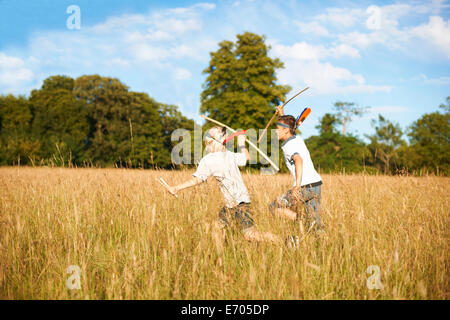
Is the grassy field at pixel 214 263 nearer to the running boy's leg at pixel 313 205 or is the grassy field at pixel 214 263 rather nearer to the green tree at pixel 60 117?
the running boy's leg at pixel 313 205

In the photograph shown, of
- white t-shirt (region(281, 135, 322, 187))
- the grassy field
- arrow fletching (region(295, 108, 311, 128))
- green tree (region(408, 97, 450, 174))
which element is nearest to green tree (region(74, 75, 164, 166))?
arrow fletching (region(295, 108, 311, 128))

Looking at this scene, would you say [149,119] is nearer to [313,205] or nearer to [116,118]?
[116,118]

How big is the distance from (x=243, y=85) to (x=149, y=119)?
20379 mm

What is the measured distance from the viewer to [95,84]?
38938 millimetres

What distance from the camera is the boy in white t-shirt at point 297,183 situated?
11.1 ft

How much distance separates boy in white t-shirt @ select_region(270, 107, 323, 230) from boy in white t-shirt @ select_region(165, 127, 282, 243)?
17.6 inches

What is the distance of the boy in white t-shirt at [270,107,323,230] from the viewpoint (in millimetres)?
3389

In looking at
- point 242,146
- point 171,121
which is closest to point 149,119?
point 171,121

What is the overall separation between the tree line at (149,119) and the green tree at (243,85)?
89mm

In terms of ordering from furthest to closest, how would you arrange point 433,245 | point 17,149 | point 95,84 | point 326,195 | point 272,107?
point 95,84, point 272,107, point 17,149, point 326,195, point 433,245

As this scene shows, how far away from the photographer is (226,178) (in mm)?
3656
